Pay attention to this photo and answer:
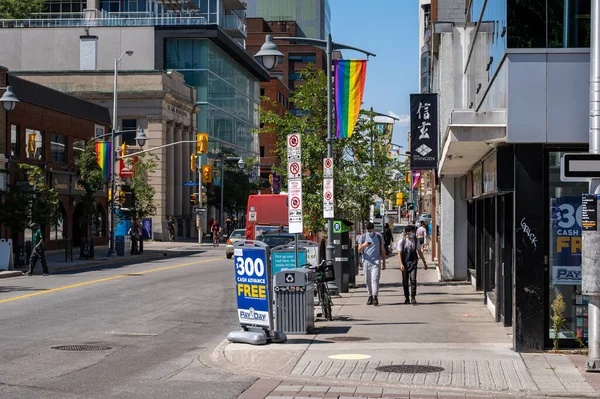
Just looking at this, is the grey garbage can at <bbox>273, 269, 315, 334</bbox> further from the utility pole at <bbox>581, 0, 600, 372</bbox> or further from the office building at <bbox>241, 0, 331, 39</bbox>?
the office building at <bbox>241, 0, 331, 39</bbox>

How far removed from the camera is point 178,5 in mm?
86375

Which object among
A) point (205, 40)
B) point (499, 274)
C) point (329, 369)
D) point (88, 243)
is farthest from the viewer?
point (205, 40)

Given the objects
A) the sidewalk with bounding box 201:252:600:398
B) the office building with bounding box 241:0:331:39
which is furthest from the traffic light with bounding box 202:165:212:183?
the office building with bounding box 241:0:331:39

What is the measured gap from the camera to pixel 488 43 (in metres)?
19.0

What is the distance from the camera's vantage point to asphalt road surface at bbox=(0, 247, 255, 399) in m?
11.5

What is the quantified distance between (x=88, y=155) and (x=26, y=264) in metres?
10.7

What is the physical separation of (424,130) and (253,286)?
1578cm

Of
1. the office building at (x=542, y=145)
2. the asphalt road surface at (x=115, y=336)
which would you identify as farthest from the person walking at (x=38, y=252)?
the office building at (x=542, y=145)

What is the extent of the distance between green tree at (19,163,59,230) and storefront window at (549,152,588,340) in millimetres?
27146

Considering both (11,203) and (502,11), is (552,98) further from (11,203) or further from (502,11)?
Result: (11,203)

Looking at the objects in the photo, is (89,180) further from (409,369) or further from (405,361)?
(409,369)

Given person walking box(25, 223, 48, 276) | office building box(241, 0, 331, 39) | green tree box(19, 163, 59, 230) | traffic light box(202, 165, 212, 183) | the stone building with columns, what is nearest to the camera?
person walking box(25, 223, 48, 276)

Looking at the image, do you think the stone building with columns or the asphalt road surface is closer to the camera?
the asphalt road surface

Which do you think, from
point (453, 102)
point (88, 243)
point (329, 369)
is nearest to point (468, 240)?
point (453, 102)
